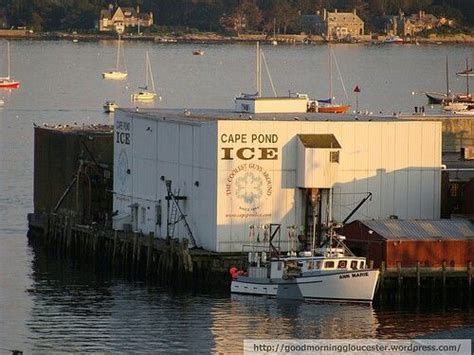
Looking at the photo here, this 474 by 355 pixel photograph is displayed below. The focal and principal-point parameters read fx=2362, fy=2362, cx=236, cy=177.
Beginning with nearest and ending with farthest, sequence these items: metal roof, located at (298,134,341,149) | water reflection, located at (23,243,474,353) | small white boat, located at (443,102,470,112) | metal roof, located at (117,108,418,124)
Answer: water reflection, located at (23,243,474,353), metal roof, located at (298,134,341,149), metal roof, located at (117,108,418,124), small white boat, located at (443,102,470,112)

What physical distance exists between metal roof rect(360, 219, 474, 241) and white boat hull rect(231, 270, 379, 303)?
1.41 metres

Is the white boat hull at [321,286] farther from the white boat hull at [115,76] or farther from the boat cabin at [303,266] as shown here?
the white boat hull at [115,76]

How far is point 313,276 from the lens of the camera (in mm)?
51844

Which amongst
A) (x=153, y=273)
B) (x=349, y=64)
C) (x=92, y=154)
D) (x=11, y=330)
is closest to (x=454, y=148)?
(x=92, y=154)

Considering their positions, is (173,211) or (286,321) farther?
(173,211)

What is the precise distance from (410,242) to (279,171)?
12.7 ft

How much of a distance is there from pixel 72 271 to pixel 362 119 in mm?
8203

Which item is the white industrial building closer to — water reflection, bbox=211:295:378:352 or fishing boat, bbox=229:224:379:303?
fishing boat, bbox=229:224:379:303

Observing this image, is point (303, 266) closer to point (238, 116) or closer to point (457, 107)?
point (238, 116)

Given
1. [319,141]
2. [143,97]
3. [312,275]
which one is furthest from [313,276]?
[143,97]

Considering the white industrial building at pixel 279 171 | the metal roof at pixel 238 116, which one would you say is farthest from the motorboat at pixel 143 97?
the white industrial building at pixel 279 171

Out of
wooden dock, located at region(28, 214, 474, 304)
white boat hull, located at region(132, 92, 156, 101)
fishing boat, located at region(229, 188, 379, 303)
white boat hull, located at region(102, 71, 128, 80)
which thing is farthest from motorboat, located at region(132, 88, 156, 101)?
fishing boat, located at region(229, 188, 379, 303)

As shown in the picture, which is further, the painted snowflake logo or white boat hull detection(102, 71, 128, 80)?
white boat hull detection(102, 71, 128, 80)

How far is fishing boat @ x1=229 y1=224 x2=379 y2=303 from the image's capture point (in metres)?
51.7
